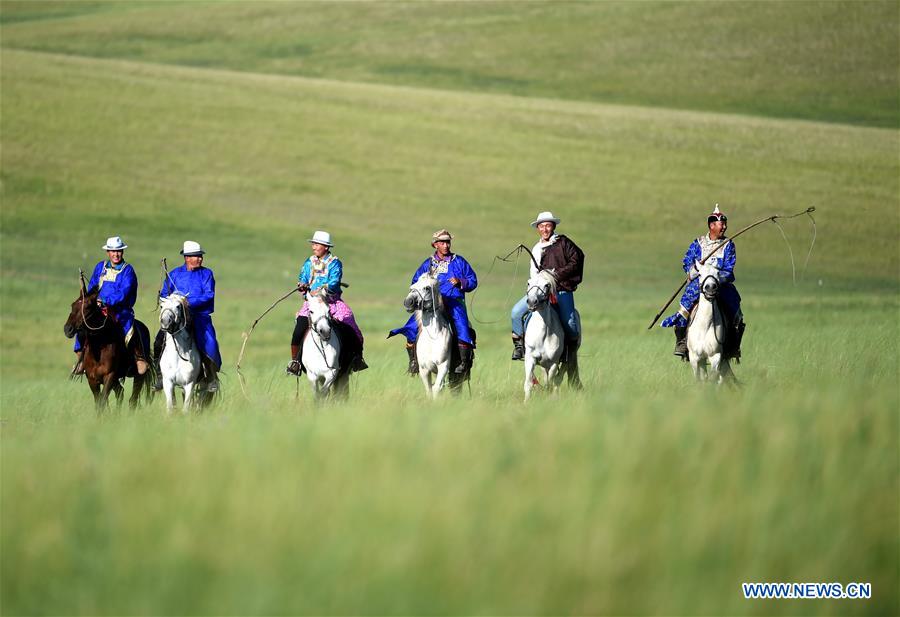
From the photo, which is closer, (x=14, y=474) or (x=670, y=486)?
(x=670, y=486)

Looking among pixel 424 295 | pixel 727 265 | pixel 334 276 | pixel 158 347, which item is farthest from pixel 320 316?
pixel 727 265

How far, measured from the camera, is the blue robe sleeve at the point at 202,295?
13109mm

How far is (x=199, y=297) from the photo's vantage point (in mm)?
13141

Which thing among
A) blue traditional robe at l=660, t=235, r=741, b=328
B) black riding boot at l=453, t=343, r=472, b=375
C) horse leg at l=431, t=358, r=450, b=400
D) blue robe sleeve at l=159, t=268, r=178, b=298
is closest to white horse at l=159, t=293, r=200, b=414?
blue robe sleeve at l=159, t=268, r=178, b=298

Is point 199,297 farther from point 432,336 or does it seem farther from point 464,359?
point 464,359

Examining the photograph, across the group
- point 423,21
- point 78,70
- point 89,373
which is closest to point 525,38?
point 423,21

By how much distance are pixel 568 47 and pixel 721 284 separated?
6866cm

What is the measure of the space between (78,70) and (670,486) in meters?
54.9

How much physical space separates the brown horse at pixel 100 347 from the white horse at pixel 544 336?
15.4 feet

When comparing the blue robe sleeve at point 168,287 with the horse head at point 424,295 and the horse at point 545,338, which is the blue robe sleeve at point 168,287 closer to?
the horse head at point 424,295

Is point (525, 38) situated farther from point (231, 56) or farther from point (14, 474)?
point (14, 474)

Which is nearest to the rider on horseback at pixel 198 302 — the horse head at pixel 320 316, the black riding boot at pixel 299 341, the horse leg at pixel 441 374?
the black riding boot at pixel 299 341

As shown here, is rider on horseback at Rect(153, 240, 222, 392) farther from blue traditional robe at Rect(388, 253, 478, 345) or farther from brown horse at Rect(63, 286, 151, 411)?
blue traditional robe at Rect(388, 253, 478, 345)

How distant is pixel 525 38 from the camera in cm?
8194
